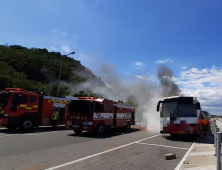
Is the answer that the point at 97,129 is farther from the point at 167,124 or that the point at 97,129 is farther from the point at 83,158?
the point at 83,158

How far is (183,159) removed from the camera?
19.4 feet

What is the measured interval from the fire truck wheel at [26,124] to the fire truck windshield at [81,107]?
10.9 feet

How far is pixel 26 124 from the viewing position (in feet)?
40.0

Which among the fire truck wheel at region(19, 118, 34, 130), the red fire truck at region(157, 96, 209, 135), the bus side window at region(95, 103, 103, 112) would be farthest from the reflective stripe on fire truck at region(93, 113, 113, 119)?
the fire truck wheel at region(19, 118, 34, 130)

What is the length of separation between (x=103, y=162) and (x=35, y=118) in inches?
353

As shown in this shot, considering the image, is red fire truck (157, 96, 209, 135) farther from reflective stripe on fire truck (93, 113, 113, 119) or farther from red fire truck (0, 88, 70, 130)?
red fire truck (0, 88, 70, 130)

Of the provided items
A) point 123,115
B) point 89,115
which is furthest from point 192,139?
point 89,115

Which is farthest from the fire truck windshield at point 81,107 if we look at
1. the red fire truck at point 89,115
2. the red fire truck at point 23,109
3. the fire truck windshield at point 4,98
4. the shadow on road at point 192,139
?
the shadow on road at point 192,139

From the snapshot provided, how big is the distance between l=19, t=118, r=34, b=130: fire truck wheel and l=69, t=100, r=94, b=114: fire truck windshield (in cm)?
333

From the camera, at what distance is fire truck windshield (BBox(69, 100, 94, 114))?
10742mm

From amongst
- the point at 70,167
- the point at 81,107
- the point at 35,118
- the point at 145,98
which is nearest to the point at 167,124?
the point at 81,107

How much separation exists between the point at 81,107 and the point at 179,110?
553 cm

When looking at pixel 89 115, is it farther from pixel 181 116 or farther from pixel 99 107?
pixel 181 116

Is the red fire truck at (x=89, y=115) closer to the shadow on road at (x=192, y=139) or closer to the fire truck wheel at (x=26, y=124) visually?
the fire truck wheel at (x=26, y=124)
